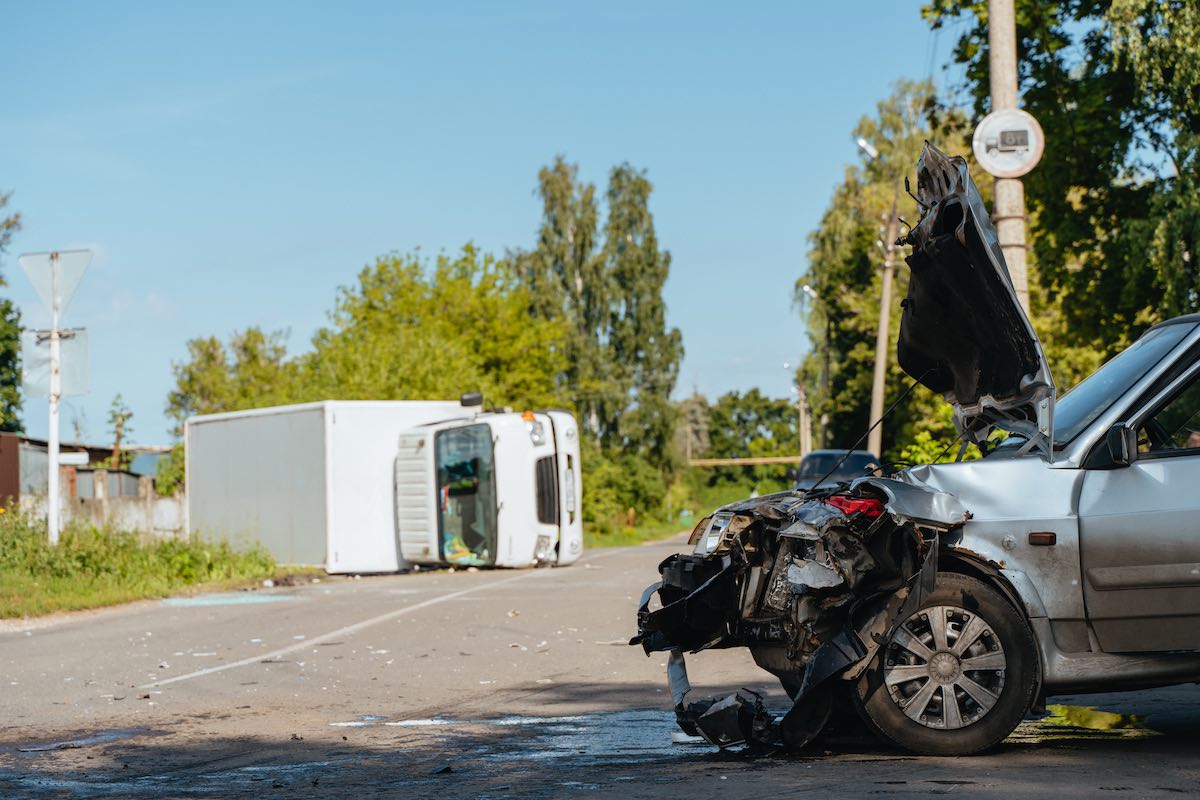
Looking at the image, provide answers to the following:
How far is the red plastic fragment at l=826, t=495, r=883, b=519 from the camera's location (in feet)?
21.4

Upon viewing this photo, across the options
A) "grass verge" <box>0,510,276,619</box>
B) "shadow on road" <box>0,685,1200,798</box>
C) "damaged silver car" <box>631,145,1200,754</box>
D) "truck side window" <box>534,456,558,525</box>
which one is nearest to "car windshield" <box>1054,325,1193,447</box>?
"damaged silver car" <box>631,145,1200,754</box>

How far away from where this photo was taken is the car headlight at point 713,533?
22.8 feet

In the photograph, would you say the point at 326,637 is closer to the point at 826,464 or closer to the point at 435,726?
the point at 435,726

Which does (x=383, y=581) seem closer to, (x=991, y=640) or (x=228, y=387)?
(x=991, y=640)

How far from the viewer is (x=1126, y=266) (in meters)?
22.2

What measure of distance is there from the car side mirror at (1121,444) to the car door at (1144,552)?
5 centimetres

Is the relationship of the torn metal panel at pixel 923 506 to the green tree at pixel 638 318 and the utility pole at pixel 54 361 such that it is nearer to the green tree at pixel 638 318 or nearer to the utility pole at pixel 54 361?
the utility pole at pixel 54 361

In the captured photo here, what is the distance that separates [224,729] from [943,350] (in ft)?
14.3

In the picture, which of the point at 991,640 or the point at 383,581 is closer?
the point at 991,640

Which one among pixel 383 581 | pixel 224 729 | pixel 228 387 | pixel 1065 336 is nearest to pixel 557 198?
pixel 228 387

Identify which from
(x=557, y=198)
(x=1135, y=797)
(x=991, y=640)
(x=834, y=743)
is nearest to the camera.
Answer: (x=1135, y=797)

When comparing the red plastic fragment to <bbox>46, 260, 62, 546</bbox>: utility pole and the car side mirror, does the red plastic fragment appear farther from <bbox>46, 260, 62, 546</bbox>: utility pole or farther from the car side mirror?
<bbox>46, 260, 62, 546</bbox>: utility pole

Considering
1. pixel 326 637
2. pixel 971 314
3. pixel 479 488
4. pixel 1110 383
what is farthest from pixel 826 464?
pixel 971 314

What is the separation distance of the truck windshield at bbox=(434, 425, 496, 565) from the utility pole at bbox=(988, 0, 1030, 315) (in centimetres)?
1261
